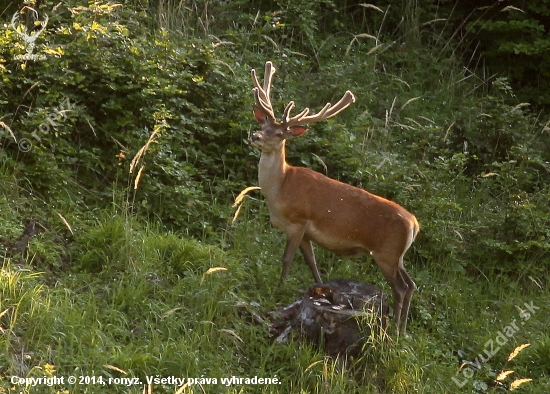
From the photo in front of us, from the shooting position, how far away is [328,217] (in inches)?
326

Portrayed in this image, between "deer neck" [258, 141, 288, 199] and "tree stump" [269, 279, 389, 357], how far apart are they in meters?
1.15

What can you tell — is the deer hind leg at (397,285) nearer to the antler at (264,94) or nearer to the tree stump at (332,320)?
the tree stump at (332,320)

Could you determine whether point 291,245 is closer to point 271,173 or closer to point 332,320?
point 271,173

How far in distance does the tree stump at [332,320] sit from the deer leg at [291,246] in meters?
0.70

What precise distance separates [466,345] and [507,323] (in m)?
0.58

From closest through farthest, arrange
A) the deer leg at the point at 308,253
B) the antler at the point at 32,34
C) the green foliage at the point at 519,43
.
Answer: the deer leg at the point at 308,253
the antler at the point at 32,34
the green foliage at the point at 519,43

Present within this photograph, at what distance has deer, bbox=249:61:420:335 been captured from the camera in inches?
323

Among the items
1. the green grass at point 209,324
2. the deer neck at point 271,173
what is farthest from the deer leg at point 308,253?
the deer neck at point 271,173

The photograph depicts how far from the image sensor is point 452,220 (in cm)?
981

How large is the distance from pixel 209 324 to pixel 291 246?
1.33 metres

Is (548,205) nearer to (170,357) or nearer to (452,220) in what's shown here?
(452,220)

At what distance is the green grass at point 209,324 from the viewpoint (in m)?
6.56

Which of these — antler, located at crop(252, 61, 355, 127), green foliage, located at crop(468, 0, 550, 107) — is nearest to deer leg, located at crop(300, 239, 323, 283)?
antler, located at crop(252, 61, 355, 127)

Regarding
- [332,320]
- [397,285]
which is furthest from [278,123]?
[332,320]
